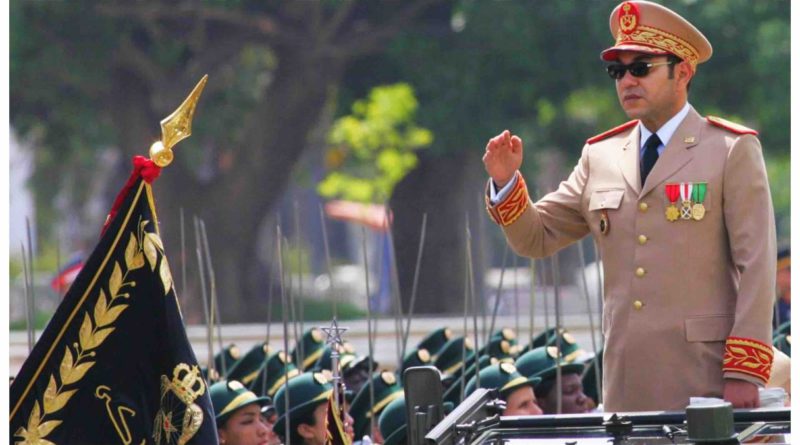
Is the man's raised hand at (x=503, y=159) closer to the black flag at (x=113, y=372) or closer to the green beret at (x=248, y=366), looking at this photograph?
the black flag at (x=113, y=372)

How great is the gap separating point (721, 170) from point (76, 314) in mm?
1785

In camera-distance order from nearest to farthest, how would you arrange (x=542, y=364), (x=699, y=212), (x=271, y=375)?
(x=699, y=212)
(x=542, y=364)
(x=271, y=375)

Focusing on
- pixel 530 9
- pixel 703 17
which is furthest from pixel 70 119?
pixel 703 17

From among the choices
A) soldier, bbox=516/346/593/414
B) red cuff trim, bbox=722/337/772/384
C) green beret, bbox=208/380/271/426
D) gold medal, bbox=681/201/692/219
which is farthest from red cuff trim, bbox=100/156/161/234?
soldier, bbox=516/346/593/414

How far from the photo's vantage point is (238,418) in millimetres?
7895

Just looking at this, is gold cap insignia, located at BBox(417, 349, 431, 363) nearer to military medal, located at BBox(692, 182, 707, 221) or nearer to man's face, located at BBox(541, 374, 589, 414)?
man's face, located at BBox(541, 374, 589, 414)

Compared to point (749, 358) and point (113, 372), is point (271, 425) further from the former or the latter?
point (749, 358)

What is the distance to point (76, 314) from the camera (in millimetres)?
6023

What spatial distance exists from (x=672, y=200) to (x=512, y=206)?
0.44m

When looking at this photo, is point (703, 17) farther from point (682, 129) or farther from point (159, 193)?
point (682, 129)

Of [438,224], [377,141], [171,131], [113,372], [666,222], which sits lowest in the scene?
[113,372]

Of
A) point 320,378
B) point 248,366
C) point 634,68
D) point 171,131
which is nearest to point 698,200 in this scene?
point 634,68

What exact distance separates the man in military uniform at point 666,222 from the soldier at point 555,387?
8.80 ft

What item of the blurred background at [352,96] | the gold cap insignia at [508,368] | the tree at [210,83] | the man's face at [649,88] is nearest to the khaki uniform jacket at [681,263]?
the man's face at [649,88]
